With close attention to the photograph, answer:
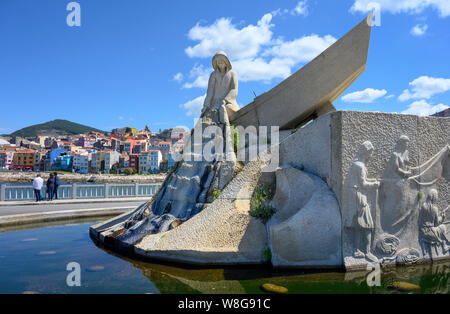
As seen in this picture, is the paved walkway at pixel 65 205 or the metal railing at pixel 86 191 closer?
the paved walkway at pixel 65 205

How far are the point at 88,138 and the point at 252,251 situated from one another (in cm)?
13344

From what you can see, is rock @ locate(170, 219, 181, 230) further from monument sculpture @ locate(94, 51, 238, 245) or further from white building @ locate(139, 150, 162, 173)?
white building @ locate(139, 150, 162, 173)

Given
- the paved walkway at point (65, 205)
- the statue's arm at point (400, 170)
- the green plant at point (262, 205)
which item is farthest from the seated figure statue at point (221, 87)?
the paved walkway at point (65, 205)

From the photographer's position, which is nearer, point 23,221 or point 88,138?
point 23,221

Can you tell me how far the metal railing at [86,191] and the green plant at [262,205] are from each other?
382 inches

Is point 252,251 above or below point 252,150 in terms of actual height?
below

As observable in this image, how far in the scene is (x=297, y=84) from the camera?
8.38 m

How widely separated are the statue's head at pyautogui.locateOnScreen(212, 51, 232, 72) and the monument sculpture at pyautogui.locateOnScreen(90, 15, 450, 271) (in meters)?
3.51

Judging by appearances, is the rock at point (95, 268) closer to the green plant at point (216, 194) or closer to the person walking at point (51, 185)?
the green plant at point (216, 194)

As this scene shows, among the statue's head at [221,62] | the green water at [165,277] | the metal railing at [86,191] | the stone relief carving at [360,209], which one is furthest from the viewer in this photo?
the metal railing at [86,191]

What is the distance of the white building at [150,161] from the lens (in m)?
83.6

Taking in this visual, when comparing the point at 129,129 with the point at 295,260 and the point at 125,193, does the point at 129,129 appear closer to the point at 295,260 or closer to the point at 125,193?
the point at 125,193

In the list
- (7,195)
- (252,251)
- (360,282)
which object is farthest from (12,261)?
(7,195)

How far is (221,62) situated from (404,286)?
7.03 metres
